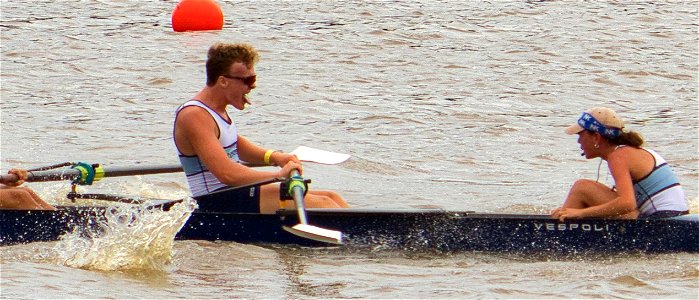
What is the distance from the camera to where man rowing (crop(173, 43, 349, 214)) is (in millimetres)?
7398

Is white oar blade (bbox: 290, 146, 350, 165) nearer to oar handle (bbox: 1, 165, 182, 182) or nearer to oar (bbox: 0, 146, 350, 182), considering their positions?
oar (bbox: 0, 146, 350, 182)

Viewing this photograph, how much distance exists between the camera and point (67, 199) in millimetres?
9164

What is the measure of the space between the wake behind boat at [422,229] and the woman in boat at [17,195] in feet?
0.18

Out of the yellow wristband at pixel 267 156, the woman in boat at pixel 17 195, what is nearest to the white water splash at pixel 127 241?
the woman in boat at pixel 17 195

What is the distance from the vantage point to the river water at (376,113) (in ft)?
23.4

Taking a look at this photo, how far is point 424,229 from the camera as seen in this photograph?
25.5 ft

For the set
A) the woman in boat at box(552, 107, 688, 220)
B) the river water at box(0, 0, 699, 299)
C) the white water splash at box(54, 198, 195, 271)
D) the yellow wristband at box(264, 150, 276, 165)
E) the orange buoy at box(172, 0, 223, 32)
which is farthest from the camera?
the orange buoy at box(172, 0, 223, 32)

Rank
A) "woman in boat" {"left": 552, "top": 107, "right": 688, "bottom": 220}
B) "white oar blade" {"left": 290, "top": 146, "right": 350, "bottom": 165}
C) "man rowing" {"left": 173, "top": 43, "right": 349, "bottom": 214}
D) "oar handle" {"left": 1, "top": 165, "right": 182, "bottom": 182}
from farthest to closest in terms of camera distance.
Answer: "white oar blade" {"left": 290, "top": 146, "right": 350, "bottom": 165} < "oar handle" {"left": 1, "top": 165, "right": 182, "bottom": 182} < "woman in boat" {"left": 552, "top": 107, "right": 688, "bottom": 220} < "man rowing" {"left": 173, "top": 43, "right": 349, "bottom": 214}

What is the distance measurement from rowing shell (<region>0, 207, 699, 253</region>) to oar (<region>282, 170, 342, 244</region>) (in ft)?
0.66

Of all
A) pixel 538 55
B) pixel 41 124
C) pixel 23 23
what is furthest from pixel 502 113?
pixel 23 23

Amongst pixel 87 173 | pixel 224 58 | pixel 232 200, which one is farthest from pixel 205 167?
pixel 87 173

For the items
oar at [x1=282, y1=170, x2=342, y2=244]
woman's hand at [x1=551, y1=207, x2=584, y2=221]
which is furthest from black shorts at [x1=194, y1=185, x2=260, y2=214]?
woman's hand at [x1=551, y1=207, x2=584, y2=221]

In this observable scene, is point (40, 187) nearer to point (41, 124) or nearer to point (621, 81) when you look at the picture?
point (41, 124)

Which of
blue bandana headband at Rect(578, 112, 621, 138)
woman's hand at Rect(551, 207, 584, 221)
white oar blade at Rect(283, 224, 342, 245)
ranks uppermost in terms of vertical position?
blue bandana headband at Rect(578, 112, 621, 138)
